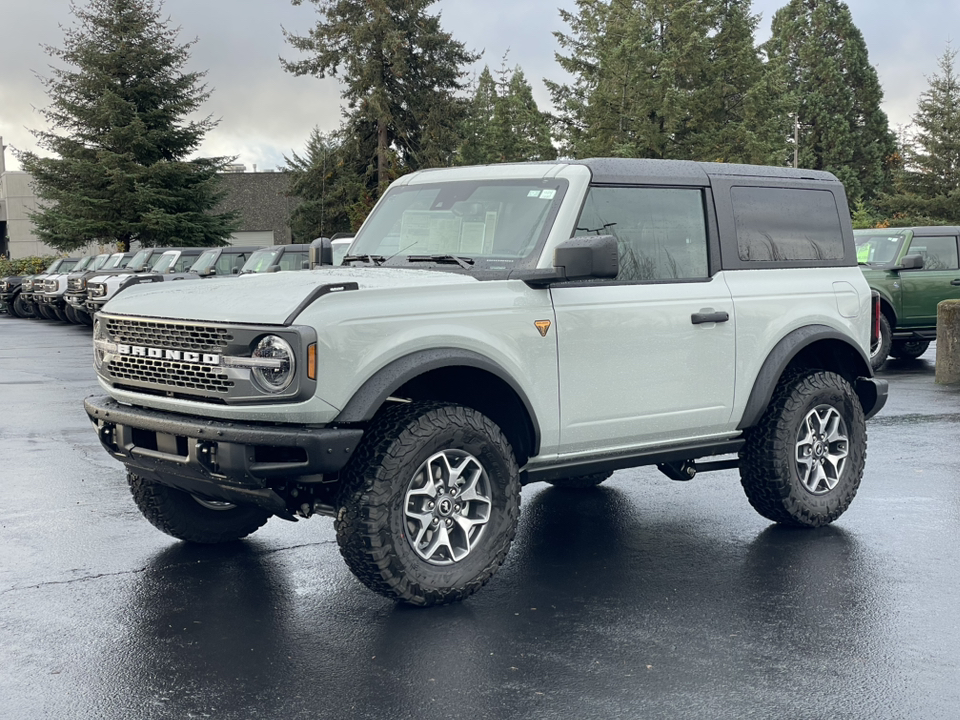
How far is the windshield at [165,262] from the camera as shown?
2825 cm

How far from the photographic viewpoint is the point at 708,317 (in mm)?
6359

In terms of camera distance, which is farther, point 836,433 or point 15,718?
A: point 836,433

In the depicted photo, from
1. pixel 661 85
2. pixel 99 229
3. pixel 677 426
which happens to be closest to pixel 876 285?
pixel 677 426

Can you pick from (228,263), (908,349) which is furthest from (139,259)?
(908,349)

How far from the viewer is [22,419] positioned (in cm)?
1179

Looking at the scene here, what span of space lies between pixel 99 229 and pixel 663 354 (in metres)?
45.3

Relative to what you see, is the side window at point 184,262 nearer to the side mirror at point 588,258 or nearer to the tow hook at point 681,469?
the tow hook at point 681,469

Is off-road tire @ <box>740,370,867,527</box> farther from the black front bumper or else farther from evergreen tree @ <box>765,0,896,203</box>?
evergreen tree @ <box>765,0,896,203</box>

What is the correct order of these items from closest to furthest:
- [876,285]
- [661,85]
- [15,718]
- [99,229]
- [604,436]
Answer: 1. [15,718]
2. [604,436]
3. [876,285]
4. [661,85]
5. [99,229]

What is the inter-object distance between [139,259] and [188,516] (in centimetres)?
2468

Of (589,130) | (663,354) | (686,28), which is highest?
(686,28)

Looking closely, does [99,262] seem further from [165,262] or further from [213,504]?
[213,504]

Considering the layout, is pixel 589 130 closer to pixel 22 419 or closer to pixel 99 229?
pixel 99 229

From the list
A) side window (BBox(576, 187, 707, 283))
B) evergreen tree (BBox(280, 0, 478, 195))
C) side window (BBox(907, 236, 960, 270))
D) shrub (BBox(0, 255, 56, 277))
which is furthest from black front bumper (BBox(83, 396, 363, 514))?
evergreen tree (BBox(280, 0, 478, 195))
